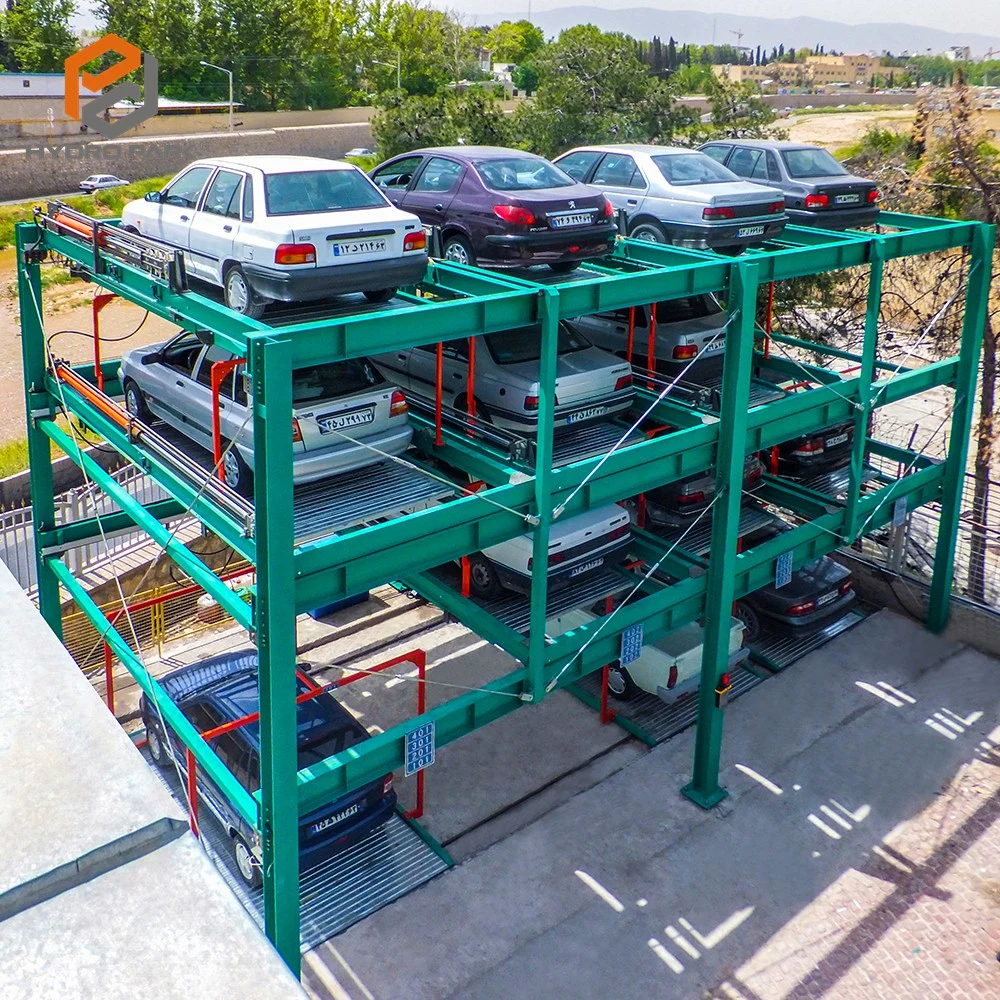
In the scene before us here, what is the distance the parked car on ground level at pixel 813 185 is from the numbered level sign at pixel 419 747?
8873 millimetres

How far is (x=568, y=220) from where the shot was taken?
35.4ft

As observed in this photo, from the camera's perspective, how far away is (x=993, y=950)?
376 inches

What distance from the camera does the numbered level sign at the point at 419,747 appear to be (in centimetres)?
892

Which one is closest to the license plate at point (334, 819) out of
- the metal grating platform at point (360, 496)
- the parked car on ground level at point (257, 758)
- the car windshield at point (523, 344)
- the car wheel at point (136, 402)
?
the parked car on ground level at point (257, 758)

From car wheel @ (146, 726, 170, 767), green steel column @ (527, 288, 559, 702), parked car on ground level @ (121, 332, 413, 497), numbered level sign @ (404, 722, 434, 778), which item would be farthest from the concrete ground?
parked car on ground level @ (121, 332, 413, 497)

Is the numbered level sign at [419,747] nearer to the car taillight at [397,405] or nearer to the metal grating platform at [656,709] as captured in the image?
the car taillight at [397,405]

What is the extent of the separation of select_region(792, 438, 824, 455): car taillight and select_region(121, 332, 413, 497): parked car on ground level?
6.33m

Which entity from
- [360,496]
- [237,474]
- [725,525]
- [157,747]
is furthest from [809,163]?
[157,747]

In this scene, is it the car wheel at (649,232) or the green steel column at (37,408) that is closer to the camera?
the green steel column at (37,408)

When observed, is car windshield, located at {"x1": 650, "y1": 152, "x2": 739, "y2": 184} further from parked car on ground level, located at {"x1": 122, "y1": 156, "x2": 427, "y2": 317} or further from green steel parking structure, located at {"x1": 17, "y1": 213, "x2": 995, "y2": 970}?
parked car on ground level, located at {"x1": 122, "y1": 156, "x2": 427, "y2": 317}

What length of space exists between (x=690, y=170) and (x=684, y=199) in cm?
77

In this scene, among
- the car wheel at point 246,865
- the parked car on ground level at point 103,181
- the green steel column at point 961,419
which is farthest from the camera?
the parked car on ground level at point 103,181

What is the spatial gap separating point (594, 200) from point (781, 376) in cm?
373

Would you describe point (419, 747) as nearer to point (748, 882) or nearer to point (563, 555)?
point (563, 555)
